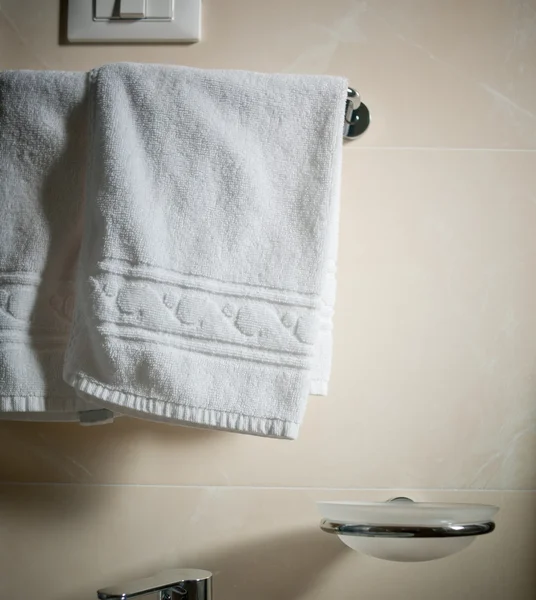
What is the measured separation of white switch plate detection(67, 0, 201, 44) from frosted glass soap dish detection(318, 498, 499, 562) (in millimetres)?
631

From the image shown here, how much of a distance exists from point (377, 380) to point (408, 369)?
4 centimetres

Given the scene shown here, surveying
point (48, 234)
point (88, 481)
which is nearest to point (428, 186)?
point (48, 234)

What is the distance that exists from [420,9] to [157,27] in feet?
1.15

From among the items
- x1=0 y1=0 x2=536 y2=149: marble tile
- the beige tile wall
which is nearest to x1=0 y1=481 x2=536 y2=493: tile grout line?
the beige tile wall

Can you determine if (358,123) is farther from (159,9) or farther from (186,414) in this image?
(186,414)

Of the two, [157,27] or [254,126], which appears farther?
[157,27]

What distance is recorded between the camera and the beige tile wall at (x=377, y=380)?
2.80 feet

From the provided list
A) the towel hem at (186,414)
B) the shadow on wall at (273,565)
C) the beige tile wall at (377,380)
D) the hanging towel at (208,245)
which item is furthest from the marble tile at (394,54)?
the shadow on wall at (273,565)

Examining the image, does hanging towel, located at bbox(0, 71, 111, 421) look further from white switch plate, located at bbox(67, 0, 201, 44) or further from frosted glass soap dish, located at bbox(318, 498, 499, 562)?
frosted glass soap dish, located at bbox(318, 498, 499, 562)

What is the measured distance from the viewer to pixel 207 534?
86cm

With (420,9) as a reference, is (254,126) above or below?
below

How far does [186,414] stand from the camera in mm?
672

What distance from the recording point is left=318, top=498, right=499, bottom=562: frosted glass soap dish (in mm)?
679

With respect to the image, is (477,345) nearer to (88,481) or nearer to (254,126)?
(254,126)
